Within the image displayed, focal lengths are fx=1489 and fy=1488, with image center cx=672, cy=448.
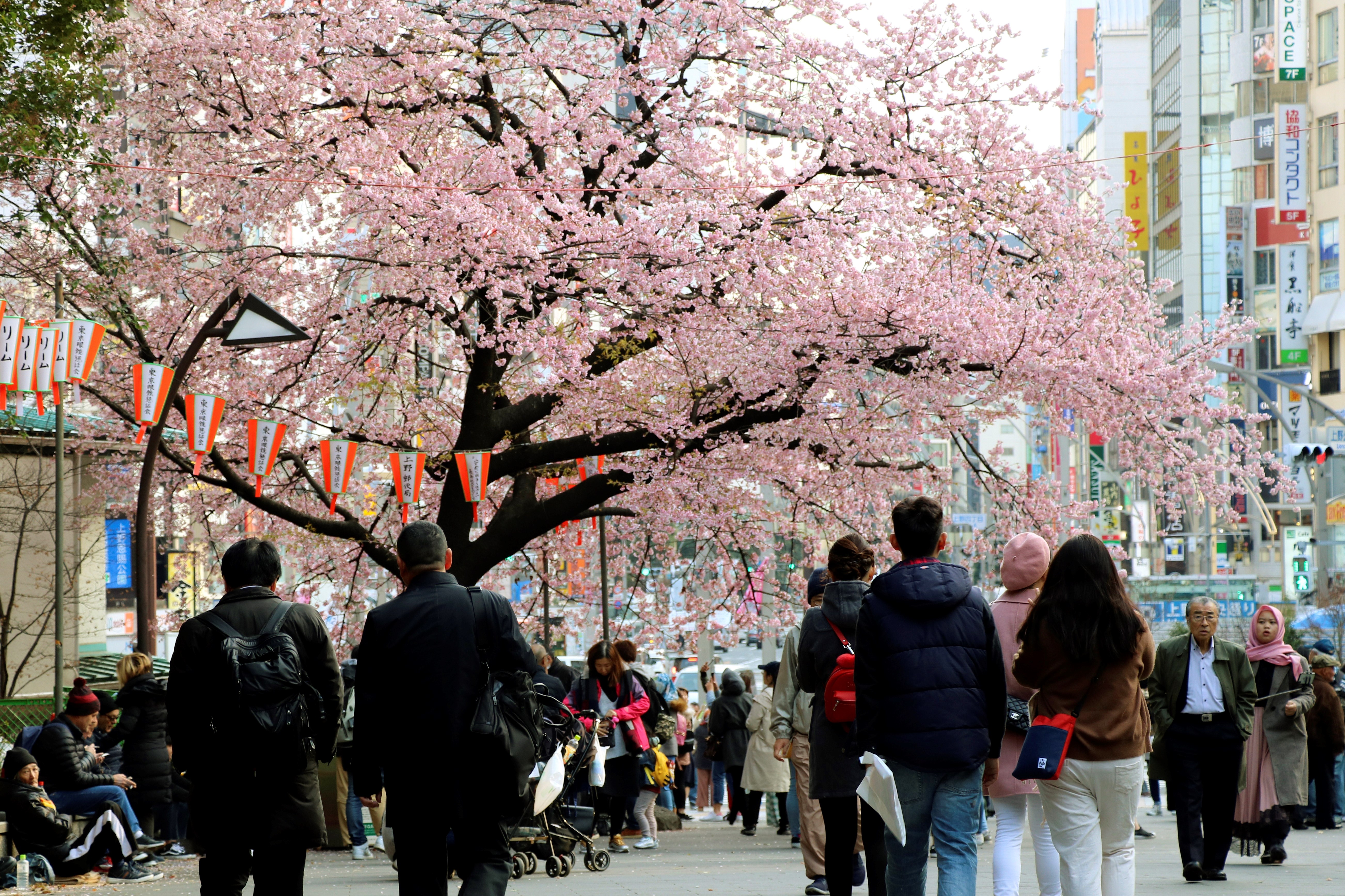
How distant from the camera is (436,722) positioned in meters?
5.13

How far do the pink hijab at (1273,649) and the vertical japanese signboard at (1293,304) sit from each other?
3542 centimetres

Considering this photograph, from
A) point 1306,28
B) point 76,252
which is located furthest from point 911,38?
point 1306,28

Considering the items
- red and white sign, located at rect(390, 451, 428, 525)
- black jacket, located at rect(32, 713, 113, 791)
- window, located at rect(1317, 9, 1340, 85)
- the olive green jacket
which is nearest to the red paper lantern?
red and white sign, located at rect(390, 451, 428, 525)

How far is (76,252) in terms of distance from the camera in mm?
15250

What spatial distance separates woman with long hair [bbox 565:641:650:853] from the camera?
11812mm

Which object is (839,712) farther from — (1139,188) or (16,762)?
(1139,188)

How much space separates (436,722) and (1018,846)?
2.51 m

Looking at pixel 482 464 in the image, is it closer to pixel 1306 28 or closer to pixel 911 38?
pixel 911 38

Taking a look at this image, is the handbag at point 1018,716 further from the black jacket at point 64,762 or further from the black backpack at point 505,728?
the black jacket at point 64,762

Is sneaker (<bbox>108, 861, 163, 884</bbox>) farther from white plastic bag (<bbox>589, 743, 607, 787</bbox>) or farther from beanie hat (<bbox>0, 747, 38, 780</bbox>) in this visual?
white plastic bag (<bbox>589, 743, 607, 787</bbox>)

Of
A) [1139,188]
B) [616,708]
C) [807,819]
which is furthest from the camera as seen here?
[1139,188]

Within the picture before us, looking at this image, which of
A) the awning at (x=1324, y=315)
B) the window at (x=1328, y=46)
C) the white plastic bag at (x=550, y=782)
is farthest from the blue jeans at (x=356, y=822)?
the window at (x=1328, y=46)

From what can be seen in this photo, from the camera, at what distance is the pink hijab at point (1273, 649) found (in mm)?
10414

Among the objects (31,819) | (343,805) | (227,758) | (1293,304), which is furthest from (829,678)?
(1293,304)
